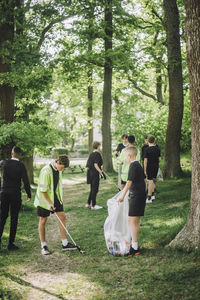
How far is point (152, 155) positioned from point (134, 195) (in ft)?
14.3

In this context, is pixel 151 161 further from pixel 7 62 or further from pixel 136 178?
pixel 7 62

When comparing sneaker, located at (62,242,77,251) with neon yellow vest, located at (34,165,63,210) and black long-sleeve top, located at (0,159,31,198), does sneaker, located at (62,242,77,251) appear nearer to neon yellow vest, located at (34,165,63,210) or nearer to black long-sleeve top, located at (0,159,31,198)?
neon yellow vest, located at (34,165,63,210)

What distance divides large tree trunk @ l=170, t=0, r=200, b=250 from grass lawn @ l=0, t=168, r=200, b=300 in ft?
0.97

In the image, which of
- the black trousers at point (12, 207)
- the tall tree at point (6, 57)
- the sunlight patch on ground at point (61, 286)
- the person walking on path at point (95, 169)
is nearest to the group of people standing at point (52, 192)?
the black trousers at point (12, 207)

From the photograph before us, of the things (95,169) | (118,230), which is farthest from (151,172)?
(118,230)

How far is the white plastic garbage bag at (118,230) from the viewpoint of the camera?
18.2 ft

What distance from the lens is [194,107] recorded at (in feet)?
16.4

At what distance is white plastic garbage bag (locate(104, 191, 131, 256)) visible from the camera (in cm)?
554

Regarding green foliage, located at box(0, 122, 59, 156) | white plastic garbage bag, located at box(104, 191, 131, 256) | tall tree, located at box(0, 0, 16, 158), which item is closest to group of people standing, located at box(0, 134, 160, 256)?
white plastic garbage bag, located at box(104, 191, 131, 256)

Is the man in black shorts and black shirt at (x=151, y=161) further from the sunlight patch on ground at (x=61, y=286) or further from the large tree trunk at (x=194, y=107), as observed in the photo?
the sunlight patch on ground at (x=61, y=286)

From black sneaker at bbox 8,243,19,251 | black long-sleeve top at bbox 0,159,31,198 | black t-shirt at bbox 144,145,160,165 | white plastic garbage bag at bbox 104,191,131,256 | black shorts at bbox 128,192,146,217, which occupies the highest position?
black t-shirt at bbox 144,145,160,165

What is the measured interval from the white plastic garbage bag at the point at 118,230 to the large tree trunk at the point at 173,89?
7404mm

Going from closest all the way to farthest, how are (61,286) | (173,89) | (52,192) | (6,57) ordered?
(61,286) → (52,192) → (6,57) → (173,89)

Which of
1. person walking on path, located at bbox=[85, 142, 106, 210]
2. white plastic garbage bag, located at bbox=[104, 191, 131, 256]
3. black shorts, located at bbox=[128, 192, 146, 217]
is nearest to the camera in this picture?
black shorts, located at bbox=[128, 192, 146, 217]
